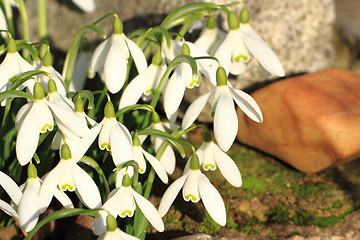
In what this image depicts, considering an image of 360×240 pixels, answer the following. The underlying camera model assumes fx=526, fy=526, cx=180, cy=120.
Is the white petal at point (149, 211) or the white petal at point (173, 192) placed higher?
the white petal at point (149, 211)

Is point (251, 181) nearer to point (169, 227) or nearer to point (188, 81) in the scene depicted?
point (169, 227)

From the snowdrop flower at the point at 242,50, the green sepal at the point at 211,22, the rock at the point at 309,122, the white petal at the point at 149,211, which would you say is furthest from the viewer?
the rock at the point at 309,122

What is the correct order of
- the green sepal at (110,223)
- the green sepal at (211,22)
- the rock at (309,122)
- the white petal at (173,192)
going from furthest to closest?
the rock at (309,122) < the green sepal at (211,22) < the white petal at (173,192) < the green sepal at (110,223)

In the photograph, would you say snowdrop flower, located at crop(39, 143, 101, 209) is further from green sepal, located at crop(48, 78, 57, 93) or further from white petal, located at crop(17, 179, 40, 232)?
green sepal, located at crop(48, 78, 57, 93)

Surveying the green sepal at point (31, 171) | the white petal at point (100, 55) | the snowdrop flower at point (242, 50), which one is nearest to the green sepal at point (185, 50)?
the snowdrop flower at point (242, 50)

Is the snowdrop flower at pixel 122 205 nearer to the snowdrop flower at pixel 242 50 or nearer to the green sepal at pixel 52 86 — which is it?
the green sepal at pixel 52 86

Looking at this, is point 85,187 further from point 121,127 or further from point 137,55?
point 137,55

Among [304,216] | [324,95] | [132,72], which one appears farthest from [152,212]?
[324,95]
